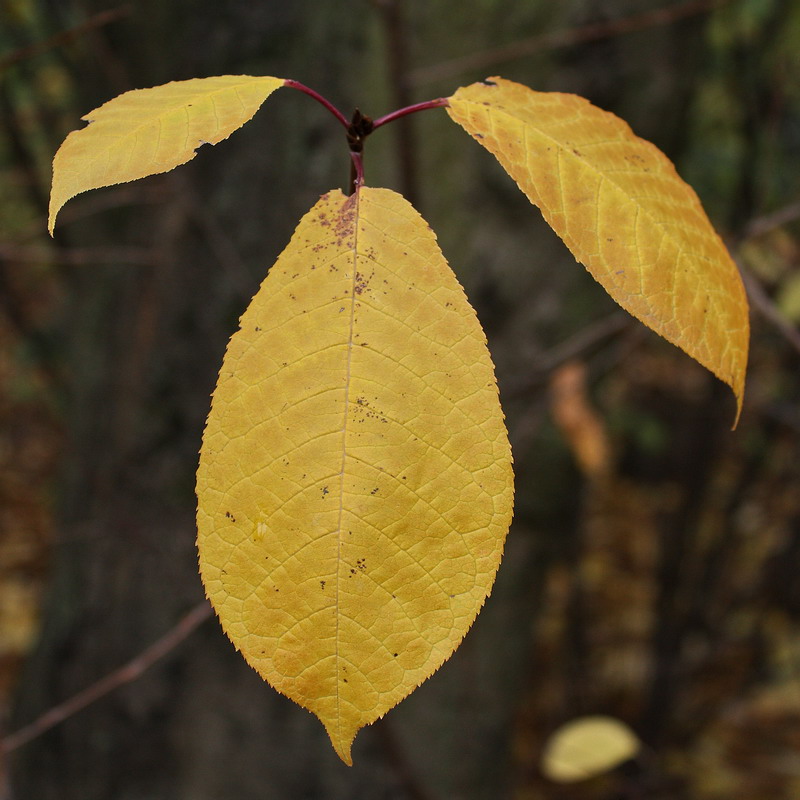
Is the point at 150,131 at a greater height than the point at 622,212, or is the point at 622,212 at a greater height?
the point at 150,131

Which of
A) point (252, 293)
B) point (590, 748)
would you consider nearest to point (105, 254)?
point (252, 293)

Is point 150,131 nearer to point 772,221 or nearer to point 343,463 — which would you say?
point 343,463

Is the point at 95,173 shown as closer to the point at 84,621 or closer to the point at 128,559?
the point at 128,559

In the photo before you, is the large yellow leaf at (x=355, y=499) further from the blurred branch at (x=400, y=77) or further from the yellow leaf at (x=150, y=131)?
the blurred branch at (x=400, y=77)

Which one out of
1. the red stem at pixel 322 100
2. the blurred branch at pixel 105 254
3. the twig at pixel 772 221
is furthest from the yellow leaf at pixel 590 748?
the red stem at pixel 322 100

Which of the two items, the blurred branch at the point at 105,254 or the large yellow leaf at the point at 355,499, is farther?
the blurred branch at the point at 105,254

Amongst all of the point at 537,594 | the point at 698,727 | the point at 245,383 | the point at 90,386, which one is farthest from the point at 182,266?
the point at 698,727

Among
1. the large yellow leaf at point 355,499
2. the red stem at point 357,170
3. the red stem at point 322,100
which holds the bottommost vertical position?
the large yellow leaf at point 355,499

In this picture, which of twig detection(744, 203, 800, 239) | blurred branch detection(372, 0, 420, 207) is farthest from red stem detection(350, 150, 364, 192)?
twig detection(744, 203, 800, 239)
